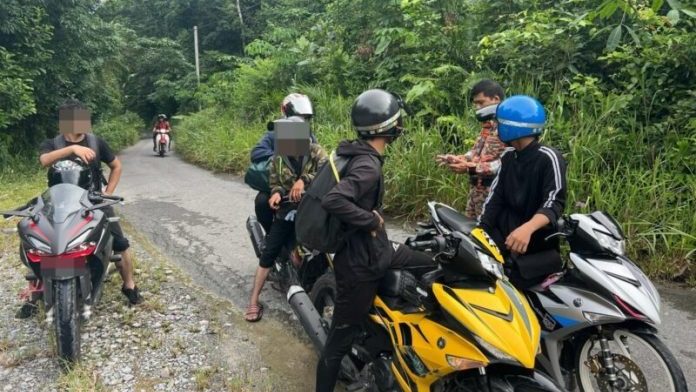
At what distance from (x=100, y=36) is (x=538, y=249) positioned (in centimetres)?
1702

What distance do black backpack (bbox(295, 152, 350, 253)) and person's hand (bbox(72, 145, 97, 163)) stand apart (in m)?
2.20

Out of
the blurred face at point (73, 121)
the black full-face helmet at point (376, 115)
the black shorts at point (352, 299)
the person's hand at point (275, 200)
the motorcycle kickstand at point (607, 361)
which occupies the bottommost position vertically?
A: the motorcycle kickstand at point (607, 361)

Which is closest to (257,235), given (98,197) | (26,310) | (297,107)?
(297,107)

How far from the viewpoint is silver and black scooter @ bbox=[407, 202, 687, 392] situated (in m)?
2.48

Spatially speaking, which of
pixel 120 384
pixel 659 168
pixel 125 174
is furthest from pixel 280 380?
pixel 125 174

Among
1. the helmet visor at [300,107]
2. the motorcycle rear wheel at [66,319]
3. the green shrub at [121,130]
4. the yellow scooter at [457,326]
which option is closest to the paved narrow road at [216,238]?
the yellow scooter at [457,326]

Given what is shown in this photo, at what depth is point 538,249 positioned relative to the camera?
299 centimetres

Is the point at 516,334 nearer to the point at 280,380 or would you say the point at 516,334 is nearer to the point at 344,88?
the point at 280,380

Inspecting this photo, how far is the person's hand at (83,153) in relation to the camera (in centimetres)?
395

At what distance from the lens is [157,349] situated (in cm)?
372

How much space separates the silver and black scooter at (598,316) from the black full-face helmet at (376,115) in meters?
0.53

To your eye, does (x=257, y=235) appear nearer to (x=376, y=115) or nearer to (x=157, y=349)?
(x=157, y=349)

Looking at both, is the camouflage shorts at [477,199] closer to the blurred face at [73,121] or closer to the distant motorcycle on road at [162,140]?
the blurred face at [73,121]

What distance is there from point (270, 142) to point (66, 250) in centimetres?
178
